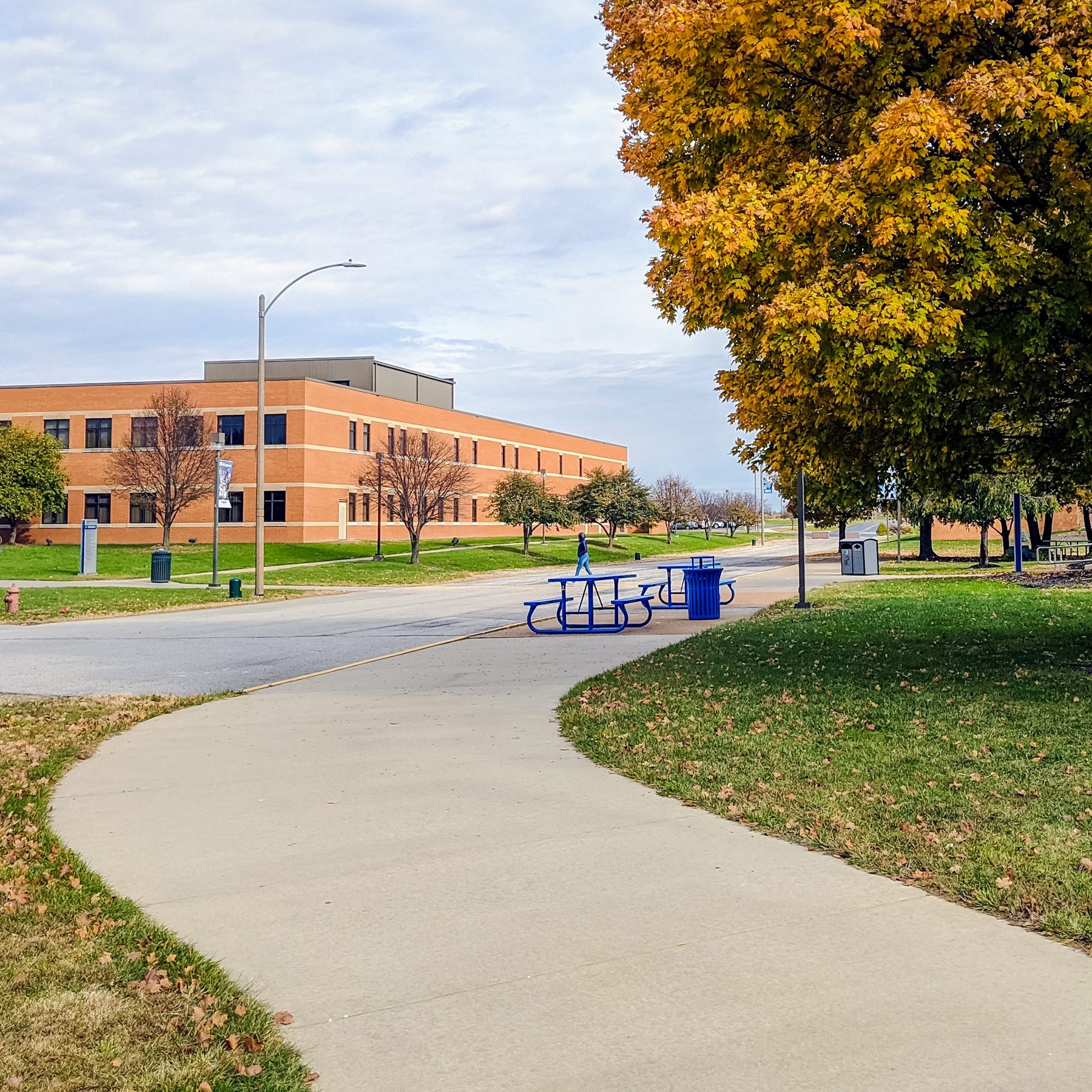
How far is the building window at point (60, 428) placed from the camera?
221 ft

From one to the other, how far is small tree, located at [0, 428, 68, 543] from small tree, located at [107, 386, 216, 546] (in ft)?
10.7

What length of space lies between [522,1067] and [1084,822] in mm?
4086

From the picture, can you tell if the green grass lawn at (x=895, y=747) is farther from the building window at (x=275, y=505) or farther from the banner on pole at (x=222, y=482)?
the building window at (x=275, y=505)

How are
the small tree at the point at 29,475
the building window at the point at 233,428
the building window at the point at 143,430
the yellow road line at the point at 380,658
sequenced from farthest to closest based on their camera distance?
the building window at the point at 233,428, the building window at the point at 143,430, the small tree at the point at 29,475, the yellow road line at the point at 380,658

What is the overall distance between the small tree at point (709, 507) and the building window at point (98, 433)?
60.5 metres

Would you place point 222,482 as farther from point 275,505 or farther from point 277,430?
point 277,430

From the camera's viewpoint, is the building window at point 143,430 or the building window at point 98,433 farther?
the building window at point 98,433

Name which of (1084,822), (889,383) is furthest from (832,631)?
(1084,822)

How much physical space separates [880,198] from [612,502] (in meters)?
61.9

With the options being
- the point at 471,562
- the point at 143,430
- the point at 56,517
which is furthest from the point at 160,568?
the point at 56,517

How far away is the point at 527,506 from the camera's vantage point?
6241 centimetres

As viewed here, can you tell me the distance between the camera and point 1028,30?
33.1ft

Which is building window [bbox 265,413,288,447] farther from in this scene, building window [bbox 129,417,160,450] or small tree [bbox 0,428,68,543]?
small tree [bbox 0,428,68,543]

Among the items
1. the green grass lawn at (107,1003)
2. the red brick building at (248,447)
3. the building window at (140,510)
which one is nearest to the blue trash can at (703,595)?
the green grass lawn at (107,1003)
